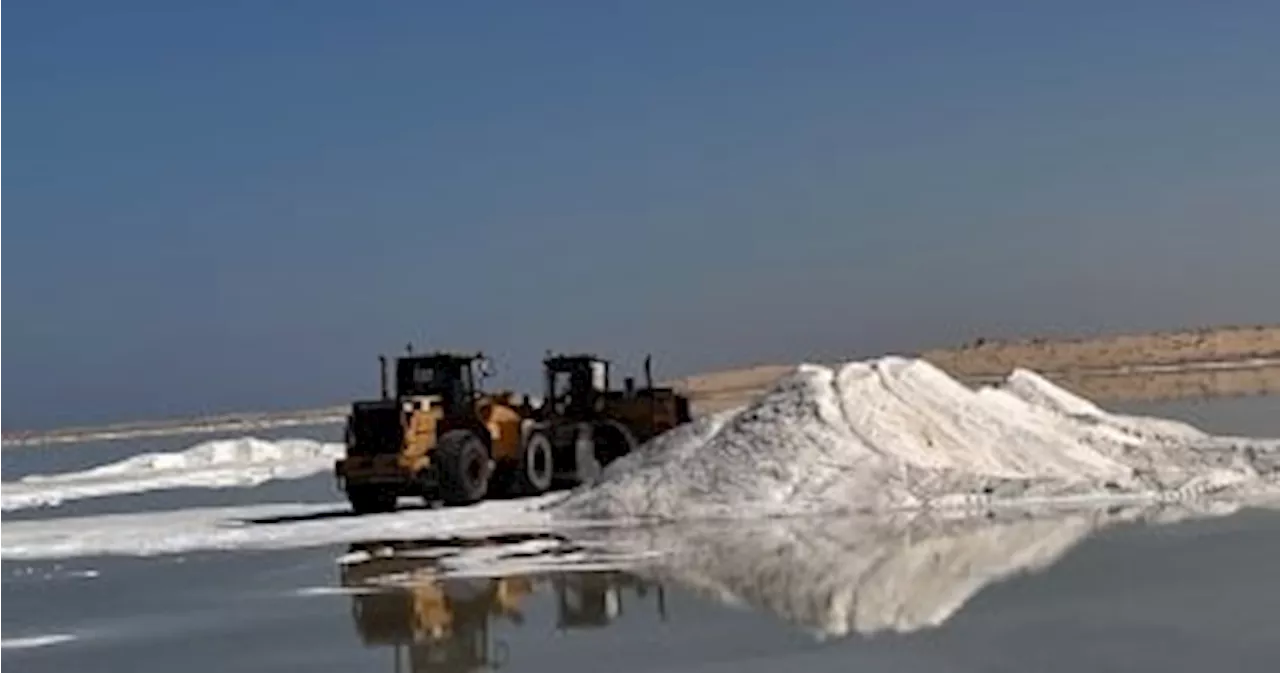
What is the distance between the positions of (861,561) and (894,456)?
6714 mm

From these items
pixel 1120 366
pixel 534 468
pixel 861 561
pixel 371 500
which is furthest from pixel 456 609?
pixel 1120 366

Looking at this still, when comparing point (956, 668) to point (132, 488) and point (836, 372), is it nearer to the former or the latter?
point (836, 372)

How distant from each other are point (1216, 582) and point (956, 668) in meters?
3.79

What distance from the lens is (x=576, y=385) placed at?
2923 centimetres

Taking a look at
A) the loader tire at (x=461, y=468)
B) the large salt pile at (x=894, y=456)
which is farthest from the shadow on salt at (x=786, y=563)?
the loader tire at (x=461, y=468)

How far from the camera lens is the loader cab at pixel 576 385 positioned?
29.1 meters

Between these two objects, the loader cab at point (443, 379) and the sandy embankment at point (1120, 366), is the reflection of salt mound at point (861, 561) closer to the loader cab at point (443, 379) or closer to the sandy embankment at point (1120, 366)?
the loader cab at point (443, 379)

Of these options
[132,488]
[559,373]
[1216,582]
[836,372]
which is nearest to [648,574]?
[1216,582]

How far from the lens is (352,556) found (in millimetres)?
20500

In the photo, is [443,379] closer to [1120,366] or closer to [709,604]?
[709,604]

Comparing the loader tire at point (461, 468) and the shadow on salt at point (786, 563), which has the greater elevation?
the loader tire at point (461, 468)

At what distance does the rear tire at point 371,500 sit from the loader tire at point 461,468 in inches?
40.5

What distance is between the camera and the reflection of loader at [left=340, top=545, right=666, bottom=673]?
12.9m

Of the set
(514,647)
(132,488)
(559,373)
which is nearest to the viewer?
(514,647)
